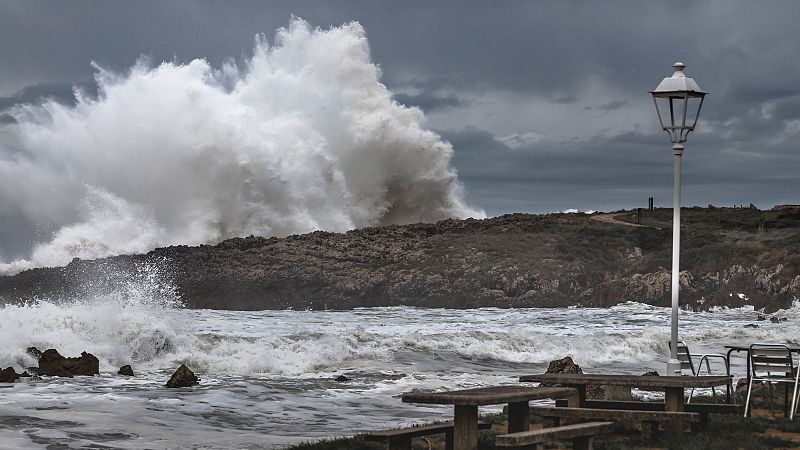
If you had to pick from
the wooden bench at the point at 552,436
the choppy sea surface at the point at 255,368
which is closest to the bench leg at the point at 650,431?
the wooden bench at the point at 552,436

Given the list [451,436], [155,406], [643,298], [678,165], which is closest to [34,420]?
[155,406]

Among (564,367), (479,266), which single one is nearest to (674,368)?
(564,367)

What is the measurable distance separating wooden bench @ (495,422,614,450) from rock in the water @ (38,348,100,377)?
9.71m

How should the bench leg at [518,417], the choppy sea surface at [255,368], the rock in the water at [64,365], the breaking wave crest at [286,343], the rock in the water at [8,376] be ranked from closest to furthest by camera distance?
the bench leg at [518,417] → the choppy sea surface at [255,368] → the rock in the water at [8,376] → the rock in the water at [64,365] → the breaking wave crest at [286,343]

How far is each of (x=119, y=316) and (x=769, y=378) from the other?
42.0ft

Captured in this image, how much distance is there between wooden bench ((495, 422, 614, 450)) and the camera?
7.04 m

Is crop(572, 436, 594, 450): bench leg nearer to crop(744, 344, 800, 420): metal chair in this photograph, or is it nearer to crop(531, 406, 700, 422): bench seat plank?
crop(531, 406, 700, 422): bench seat plank

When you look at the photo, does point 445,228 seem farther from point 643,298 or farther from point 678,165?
point 678,165

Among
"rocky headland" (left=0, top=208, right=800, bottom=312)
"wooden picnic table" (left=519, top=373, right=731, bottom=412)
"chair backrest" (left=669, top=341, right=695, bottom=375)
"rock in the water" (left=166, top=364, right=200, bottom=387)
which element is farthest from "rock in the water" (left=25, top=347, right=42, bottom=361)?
"rocky headland" (left=0, top=208, right=800, bottom=312)

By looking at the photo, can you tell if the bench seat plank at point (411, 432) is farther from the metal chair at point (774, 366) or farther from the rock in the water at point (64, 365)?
the rock in the water at point (64, 365)

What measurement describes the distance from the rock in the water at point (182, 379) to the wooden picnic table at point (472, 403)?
7.41m

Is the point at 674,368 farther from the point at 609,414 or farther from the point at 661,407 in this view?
the point at 609,414

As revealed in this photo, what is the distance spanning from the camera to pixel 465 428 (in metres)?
7.41

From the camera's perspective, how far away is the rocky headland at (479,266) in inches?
1907
